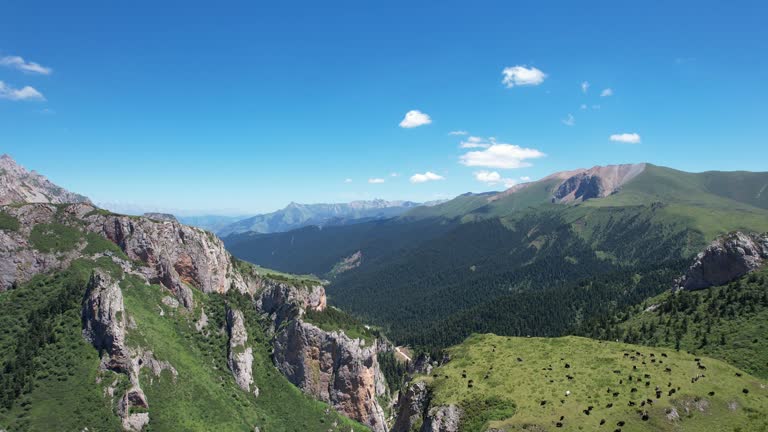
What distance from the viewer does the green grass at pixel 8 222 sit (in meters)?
120

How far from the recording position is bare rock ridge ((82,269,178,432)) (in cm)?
9906

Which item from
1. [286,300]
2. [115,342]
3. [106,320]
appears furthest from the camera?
[286,300]

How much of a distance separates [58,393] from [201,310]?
1985 inches

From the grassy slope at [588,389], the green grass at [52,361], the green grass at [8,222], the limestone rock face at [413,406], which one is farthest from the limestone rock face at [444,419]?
the green grass at [8,222]

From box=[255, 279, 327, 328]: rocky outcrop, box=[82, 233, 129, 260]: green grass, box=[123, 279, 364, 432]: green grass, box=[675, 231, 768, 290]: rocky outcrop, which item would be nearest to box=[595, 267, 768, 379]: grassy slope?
box=[675, 231, 768, 290]: rocky outcrop

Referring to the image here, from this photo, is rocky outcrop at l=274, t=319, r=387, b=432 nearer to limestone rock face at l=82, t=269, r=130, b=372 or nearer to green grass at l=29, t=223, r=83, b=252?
limestone rock face at l=82, t=269, r=130, b=372

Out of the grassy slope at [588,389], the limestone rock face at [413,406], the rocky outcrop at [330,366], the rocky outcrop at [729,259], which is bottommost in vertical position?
the rocky outcrop at [330,366]

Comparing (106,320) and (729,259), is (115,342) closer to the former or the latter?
(106,320)

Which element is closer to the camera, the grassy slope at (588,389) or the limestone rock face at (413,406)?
the grassy slope at (588,389)

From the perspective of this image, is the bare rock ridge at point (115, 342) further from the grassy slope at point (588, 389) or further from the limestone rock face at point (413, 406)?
the grassy slope at point (588, 389)

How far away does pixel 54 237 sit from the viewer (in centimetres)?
12756

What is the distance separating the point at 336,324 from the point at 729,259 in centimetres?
13392

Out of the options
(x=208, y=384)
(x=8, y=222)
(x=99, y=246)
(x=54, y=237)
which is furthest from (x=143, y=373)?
(x=8, y=222)

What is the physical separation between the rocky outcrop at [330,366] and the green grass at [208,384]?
4.78 m
